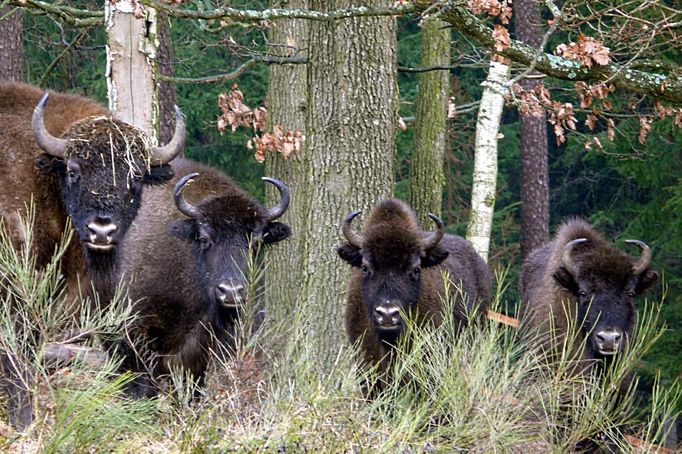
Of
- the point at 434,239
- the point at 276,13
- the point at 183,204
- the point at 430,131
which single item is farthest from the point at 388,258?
the point at 430,131

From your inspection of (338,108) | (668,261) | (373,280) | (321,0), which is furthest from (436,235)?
(668,261)

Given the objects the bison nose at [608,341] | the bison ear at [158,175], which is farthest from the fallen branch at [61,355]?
the bison nose at [608,341]

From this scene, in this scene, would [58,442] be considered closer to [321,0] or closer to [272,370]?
[272,370]

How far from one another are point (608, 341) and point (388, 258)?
209 centimetres

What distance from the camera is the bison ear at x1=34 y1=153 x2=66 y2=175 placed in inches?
339

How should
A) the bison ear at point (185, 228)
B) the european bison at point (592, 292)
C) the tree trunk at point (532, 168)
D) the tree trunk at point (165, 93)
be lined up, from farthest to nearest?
the tree trunk at point (532, 168)
the tree trunk at point (165, 93)
the bison ear at point (185, 228)
the european bison at point (592, 292)

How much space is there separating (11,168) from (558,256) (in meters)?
5.59

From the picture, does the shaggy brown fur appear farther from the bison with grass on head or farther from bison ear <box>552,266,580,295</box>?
bison ear <box>552,266,580,295</box>

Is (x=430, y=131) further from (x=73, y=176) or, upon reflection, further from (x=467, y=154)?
(x=467, y=154)

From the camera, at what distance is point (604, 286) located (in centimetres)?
1029

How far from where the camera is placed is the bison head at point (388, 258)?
974 cm

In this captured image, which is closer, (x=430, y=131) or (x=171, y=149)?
(x=171, y=149)

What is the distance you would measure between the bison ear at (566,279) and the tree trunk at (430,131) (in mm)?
4606

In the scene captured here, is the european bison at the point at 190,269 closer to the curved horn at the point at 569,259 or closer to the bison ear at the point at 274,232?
the bison ear at the point at 274,232
